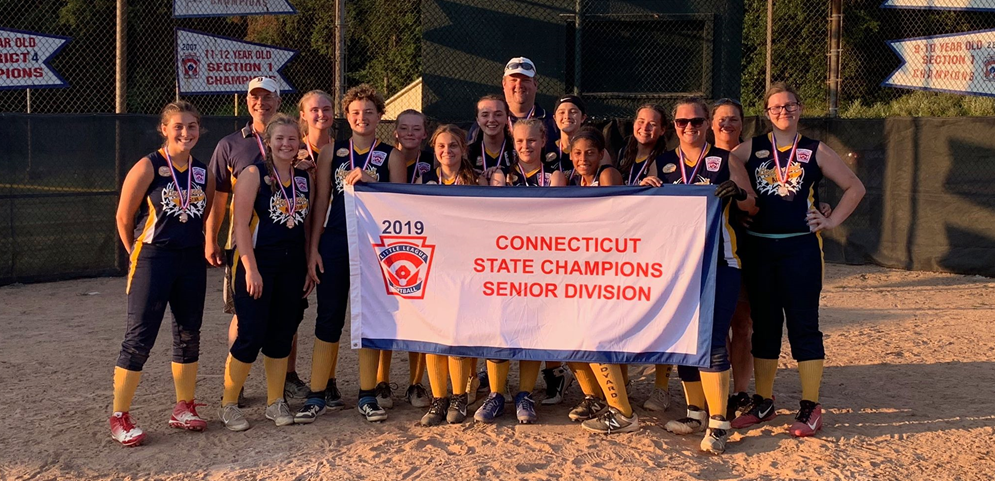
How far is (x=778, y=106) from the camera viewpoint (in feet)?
16.6

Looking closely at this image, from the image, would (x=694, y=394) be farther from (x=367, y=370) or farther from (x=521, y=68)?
(x=521, y=68)

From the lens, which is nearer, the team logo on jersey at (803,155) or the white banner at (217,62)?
the team logo on jersey at (803,155)

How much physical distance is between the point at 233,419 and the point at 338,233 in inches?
44.8

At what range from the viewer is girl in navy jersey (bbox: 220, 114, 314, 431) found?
5004 millimetres

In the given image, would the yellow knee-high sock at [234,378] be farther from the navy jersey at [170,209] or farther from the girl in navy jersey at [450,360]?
the girl in navy jersey at [450,360]

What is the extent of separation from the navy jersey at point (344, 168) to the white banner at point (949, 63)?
763cm

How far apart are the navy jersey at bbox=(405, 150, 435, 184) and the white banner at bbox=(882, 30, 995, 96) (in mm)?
7276

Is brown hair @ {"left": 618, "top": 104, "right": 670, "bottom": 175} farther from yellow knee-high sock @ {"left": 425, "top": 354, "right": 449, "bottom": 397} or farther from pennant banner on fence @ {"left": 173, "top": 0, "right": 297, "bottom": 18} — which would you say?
pennant banner on fence @ {"left": 173, "top": 0, "right": 297, "bottom": 18}

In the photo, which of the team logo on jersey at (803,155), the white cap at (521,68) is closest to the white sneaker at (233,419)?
the white cap at (521,68)

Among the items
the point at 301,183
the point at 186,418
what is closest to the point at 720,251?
the point at 301,183

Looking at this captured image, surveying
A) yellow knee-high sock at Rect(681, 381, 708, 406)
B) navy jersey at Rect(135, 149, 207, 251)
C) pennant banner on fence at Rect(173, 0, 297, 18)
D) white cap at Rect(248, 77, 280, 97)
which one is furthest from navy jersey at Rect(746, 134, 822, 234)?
pennant banner on fence at Rect(173, 0, 297, 18)

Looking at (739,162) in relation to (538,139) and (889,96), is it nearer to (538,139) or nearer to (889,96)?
(538,139)

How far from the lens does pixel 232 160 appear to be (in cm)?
548

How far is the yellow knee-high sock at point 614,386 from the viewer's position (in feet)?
16.7
